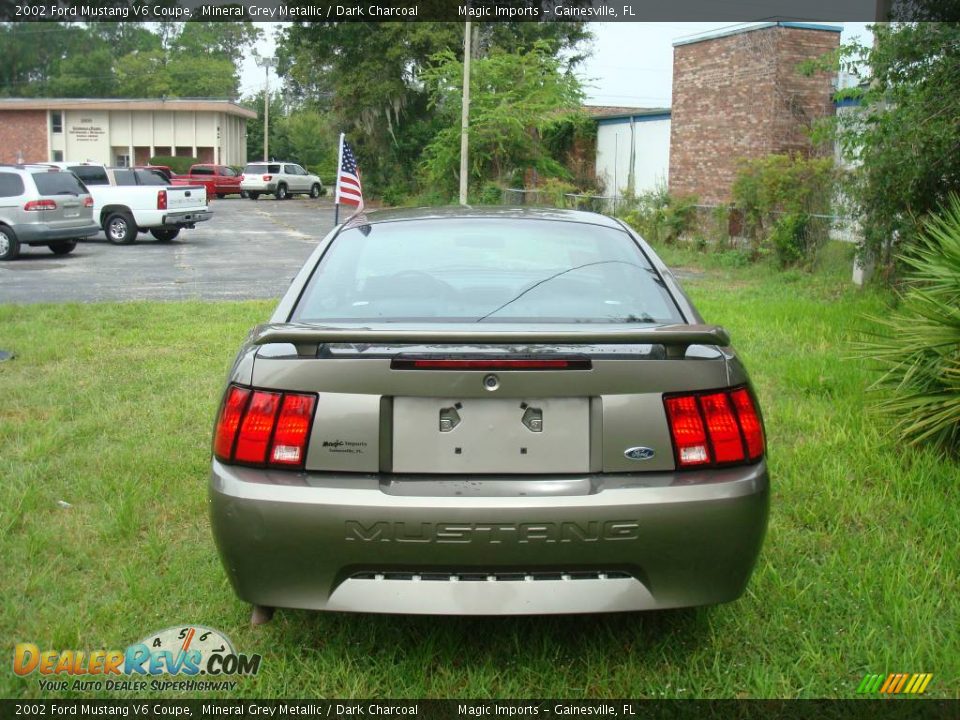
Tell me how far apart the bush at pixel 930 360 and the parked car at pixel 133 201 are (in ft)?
62.0

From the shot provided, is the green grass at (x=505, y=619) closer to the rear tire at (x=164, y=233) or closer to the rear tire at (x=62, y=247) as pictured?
the rear tire at (x=62, y=247)

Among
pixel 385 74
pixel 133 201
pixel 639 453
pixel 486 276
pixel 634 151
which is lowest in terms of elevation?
pixel 639 453

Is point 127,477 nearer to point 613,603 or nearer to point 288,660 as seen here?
point 288,660

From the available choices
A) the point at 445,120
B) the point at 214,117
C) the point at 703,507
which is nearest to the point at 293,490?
the point at 703,507

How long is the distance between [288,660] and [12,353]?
244 inches

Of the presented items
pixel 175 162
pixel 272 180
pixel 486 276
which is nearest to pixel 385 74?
pixel 272 180

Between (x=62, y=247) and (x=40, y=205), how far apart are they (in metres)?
1.85

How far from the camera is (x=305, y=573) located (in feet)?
9.82

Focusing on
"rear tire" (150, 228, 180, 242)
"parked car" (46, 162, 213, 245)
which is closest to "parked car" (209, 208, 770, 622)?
"parked car" (46, 162, 213, 245)

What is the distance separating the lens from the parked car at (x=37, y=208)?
18.2 m

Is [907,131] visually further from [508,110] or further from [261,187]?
[261,187]

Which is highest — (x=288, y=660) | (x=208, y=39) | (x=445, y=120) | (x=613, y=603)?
(x=208, y=39)

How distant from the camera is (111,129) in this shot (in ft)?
190

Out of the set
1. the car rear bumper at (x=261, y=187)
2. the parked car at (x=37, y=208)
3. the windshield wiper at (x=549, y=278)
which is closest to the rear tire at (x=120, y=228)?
the parked car at (x=37, y=208)
